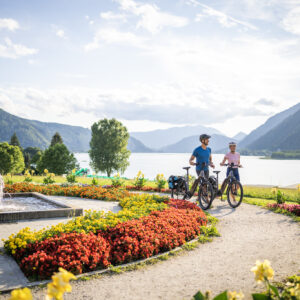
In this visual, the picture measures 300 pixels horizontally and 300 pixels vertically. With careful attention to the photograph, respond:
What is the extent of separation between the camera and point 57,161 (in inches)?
2116

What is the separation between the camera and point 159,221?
742 cm

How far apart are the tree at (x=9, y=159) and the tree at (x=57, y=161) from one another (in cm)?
1006

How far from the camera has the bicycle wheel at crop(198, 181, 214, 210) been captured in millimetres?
10609

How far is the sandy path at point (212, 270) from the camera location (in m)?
4.35

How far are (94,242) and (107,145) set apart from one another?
46569 mm

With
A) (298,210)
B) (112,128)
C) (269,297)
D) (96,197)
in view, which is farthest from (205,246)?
(112,128)

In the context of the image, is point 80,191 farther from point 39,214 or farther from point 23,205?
point 39,214

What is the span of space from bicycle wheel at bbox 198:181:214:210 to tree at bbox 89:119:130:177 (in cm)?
4161

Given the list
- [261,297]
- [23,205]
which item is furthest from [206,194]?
[261,297]

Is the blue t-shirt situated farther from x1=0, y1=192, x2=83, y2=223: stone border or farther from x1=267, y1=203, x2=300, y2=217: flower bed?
x1=0, y1=192, x2=83, y2=223: stone border

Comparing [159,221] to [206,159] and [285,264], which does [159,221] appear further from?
[206,159]

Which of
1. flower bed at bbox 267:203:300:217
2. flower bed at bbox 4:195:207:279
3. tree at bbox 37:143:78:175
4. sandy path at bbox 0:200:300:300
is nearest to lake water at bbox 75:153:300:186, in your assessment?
tree at bbox 37:143:78:175

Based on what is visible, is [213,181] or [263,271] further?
[213,181]

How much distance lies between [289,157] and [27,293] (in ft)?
515
